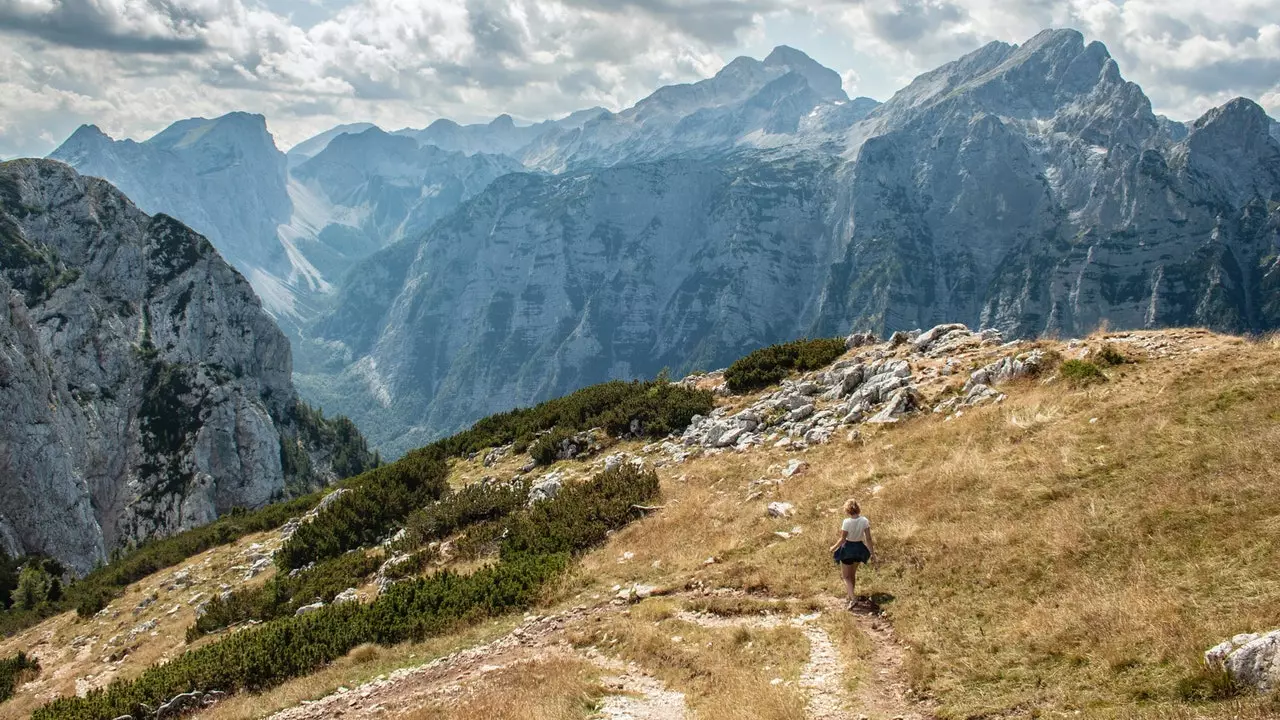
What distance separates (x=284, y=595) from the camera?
80.2ft

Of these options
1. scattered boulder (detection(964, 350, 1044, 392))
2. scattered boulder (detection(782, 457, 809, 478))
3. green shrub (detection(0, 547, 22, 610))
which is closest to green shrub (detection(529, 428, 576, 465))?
scattered boulder (detection(782, 457, 809, 478))

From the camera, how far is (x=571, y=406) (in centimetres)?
3778

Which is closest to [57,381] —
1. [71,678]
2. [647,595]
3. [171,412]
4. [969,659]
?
[171,412]

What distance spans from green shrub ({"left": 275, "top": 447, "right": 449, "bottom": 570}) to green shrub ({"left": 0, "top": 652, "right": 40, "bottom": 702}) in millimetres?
9356

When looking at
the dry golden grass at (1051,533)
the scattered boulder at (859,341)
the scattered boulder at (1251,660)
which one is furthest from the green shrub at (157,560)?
the scattered boulder at (1251,660)

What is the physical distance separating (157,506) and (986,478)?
466 ft

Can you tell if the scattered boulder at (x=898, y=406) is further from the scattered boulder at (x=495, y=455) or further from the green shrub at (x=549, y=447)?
the scattered boulder at (x=495, y=455)

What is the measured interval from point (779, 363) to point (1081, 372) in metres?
15.5

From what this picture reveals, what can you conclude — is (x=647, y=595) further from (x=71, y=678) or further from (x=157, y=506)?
(x=157, y=506)

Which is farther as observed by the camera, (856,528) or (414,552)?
(414,552)

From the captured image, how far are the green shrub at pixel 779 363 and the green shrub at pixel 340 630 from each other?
14828 mm

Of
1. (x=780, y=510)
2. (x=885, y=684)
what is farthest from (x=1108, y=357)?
(x=885, y=684)

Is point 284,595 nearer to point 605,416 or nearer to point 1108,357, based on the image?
point 605,416

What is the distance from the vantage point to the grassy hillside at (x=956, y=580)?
1031 cm
